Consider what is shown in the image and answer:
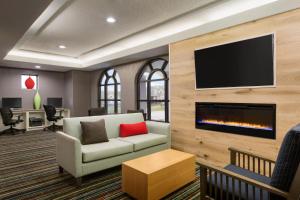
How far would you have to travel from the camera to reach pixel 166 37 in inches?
156

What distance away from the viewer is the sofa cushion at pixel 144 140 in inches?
127

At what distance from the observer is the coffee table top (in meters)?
2.21

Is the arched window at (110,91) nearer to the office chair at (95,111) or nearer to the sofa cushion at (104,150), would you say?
the office chair at (95,111)

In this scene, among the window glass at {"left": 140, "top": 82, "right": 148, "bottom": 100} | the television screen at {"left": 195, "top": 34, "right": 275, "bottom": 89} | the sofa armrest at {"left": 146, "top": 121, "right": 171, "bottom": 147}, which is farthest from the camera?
the window glass at {"left": 140, "top": 82, "right": 148, "bottom": 100}

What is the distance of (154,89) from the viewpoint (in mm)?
5660

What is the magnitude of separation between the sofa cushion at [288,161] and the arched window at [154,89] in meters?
3.90

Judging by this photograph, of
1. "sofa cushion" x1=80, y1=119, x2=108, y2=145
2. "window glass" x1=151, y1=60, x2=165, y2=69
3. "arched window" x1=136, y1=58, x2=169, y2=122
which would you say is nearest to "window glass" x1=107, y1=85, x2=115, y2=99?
"arched window" x1=136, y1=58, x2=169, y2=122

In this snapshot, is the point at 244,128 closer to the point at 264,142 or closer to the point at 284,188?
the point at 264,142

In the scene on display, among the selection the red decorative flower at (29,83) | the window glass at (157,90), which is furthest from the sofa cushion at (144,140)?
the red decorative flower at (29,83)

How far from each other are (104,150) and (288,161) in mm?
2216

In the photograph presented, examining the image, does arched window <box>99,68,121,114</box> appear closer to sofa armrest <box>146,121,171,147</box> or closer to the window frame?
the window frame

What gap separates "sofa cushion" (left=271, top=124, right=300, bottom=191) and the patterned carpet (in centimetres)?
120

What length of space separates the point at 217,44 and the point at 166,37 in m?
1.18

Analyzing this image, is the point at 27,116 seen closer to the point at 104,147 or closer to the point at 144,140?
the point at 104,147
